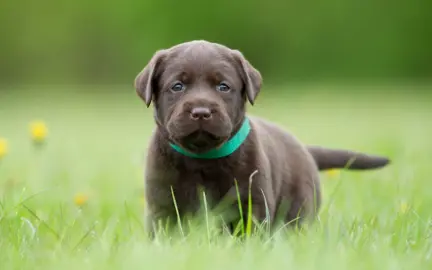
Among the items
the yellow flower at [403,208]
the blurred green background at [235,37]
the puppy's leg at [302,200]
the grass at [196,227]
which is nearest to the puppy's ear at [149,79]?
the grass at [196,227]

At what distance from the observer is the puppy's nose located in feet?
11.2

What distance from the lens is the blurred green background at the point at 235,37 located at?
2495cm

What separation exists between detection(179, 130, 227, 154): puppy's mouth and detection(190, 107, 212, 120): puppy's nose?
0.06 meters

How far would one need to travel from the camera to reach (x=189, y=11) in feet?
86.4

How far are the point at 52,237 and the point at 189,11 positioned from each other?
23300 millimetres

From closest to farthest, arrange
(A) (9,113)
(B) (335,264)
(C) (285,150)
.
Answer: (B) (335,264) < (C) (285,150) < (A) (9,113)

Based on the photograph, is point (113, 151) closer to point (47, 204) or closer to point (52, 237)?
point (47, 204)

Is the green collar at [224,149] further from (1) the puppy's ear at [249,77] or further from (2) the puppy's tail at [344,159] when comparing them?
(2) the puppy's tail at [344,159]

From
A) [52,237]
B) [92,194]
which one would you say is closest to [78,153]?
[92,194]

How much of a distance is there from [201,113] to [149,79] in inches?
14.4

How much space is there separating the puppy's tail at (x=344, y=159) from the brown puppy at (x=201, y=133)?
0.80 m

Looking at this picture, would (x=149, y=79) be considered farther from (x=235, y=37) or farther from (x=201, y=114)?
(x=235, y=37)

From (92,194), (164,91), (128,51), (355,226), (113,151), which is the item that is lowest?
(128,51)

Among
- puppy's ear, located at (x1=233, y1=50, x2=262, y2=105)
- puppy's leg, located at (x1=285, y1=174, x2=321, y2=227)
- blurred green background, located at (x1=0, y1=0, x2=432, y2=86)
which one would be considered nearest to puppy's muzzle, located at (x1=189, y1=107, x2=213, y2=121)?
puppy's ear, located at (x1=233, y1=50, x2=262, y2=105)
